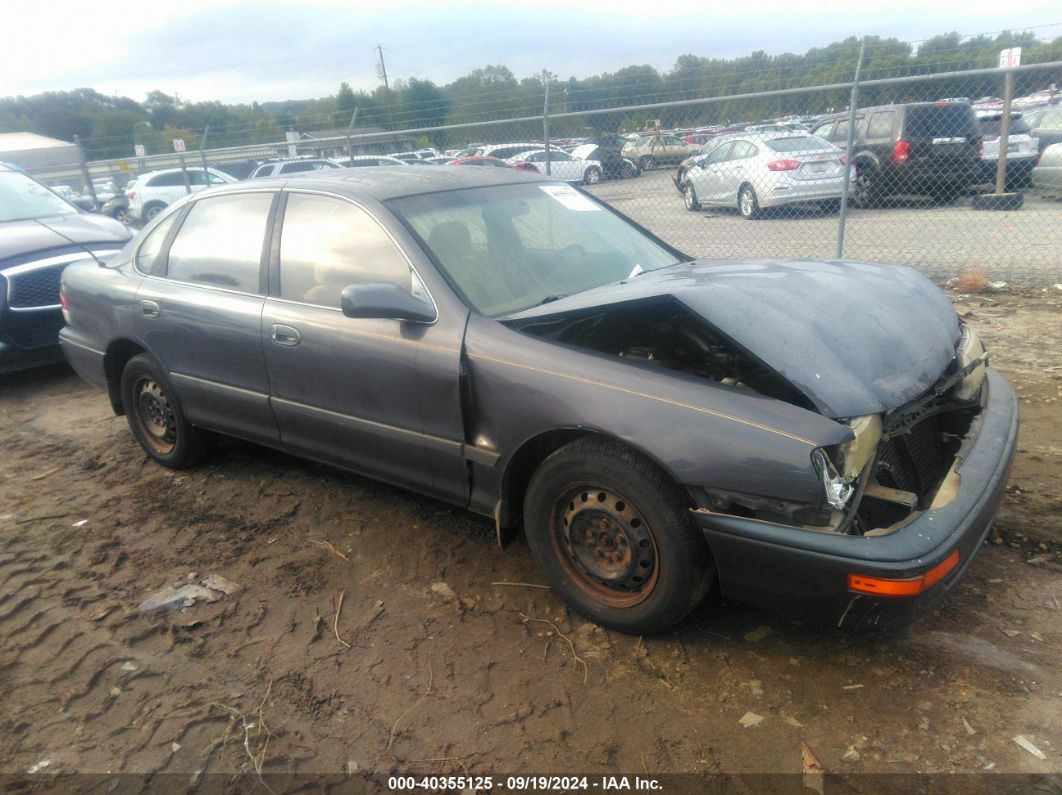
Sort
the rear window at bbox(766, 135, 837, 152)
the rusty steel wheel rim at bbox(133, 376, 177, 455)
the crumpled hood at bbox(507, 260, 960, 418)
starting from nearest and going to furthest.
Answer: the crumpled hood at bbox(507, 260, 960, 418) < the rusty steel wheel rim at bbox(133, 376, 177, 455) < the rear window at bbox(766, 135, 837, 152)

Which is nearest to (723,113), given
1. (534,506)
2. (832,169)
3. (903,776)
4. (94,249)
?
(832,169)

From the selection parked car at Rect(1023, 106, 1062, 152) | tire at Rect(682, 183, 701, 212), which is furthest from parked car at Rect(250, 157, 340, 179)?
parked car at Rect(1023, 106, 1062, 152)

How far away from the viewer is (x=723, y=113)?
31.7 ft

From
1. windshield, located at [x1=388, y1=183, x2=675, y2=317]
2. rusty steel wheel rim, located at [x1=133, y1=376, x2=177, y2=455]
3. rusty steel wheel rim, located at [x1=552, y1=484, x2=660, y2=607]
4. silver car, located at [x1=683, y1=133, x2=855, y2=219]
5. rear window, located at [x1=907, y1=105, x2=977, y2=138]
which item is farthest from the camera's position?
rear window, located at [x1=907, y1=105, x2=977, y2=138]

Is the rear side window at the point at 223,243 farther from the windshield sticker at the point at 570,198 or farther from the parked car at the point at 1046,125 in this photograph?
the parked car at the point at 1046,125

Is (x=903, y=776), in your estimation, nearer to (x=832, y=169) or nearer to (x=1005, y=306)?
(x=1005, y=306)

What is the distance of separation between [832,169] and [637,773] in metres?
9.79

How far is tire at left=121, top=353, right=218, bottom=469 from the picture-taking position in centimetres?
426

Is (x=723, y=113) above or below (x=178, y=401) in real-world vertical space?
above

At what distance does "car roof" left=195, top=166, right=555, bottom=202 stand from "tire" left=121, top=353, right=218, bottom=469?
3.62ft

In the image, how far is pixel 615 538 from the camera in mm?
2641

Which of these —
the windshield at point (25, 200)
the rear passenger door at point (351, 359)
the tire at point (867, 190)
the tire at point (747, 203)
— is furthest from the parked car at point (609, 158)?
the rear passenger door at point (351, 359)

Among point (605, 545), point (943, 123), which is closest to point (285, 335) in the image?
point (605, 545)

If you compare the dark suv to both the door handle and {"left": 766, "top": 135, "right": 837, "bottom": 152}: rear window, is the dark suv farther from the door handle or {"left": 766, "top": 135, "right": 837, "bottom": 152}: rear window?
the door handle
